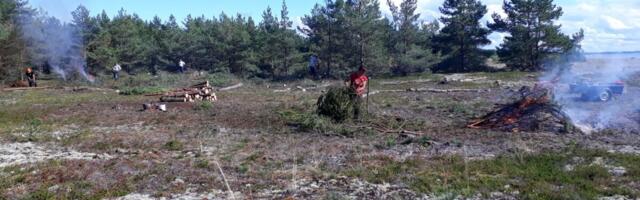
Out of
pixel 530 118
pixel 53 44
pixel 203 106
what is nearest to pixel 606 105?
pixel 530 118

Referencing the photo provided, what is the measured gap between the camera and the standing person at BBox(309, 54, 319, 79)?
38.6m

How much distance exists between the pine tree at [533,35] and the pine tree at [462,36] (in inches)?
71.6

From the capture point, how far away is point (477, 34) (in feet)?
137

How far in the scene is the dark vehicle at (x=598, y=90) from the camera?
63.5ft

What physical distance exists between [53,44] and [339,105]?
34308mm

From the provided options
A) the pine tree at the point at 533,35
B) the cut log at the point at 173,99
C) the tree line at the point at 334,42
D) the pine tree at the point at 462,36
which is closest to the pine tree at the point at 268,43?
the tree line at the point at 334,42

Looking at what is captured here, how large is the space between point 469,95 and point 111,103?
44.0ft

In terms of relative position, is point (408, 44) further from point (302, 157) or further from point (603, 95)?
point (302, 157)

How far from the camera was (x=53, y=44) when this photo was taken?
4247 centimetres

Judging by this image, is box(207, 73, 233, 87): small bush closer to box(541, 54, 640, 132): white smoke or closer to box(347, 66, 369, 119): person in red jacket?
box(541, 54, 640, 132): white smoke

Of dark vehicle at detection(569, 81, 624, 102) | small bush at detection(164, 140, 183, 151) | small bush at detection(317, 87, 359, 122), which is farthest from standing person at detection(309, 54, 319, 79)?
small bush at detection(164, 140, 183, 151)

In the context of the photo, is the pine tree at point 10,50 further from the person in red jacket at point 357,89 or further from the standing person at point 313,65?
the person in red jacket at point 357,89

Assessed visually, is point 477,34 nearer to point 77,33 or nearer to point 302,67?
point 302,67

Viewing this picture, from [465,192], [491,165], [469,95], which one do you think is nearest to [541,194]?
[465,192]
